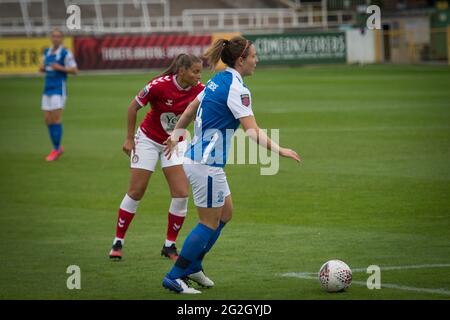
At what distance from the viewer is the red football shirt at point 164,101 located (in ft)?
35.2

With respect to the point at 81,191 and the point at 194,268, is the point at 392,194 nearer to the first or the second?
the point at 81,191

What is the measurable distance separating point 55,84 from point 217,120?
514 inches

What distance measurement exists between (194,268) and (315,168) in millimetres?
9040

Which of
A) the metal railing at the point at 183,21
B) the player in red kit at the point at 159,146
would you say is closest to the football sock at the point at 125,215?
the player in red kit at the point at 159,146

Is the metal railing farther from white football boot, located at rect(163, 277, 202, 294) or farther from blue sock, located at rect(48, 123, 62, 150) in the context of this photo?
white football boot, located at rect(163, 277, 202, 294)

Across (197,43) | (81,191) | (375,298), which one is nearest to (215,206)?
(375,298)

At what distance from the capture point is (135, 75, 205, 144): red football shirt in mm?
10742

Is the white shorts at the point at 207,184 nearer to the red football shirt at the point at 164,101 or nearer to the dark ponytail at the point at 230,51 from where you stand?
the dark ponytail at the point at 230,51

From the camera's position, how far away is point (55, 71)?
21.2 m

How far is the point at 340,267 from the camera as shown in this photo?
29.0 feet

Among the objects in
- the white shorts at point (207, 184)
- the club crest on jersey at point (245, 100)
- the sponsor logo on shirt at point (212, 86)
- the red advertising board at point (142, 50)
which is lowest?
the white shorts at point (207, 184)

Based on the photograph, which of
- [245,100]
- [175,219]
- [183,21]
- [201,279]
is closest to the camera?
[245,100]

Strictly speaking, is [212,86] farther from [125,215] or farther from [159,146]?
[125,215]

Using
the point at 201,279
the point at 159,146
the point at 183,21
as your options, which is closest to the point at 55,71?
the point at 159,146
